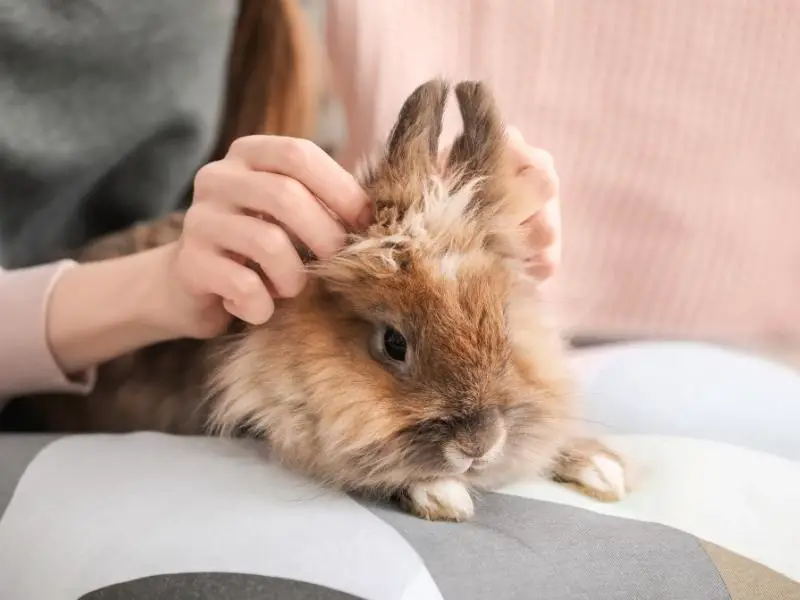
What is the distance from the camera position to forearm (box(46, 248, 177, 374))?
0.86 metres

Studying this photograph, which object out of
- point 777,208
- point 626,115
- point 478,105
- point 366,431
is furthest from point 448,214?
point 777,208

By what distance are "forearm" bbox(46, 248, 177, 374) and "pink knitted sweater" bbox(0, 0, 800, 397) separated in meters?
0.53

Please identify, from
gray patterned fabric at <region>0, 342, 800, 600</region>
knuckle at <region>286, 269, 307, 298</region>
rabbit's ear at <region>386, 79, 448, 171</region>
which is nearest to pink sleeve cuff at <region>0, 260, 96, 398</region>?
gray patterned fabric at <region>0, 342, 800, 600</region>

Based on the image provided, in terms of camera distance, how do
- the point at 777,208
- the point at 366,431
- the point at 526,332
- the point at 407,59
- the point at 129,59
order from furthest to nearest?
the point at 777,208 → the point at 407,59 → the point at 129,59 → the point at 526,332 → the point at 366,431

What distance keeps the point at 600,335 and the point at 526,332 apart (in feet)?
2.19

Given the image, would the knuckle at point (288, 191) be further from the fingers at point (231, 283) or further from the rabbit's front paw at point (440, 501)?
the rabbit's front paw at point (440, 501)

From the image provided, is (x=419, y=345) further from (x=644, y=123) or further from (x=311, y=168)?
(x=644, y=123)

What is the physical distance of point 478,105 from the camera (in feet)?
2.64

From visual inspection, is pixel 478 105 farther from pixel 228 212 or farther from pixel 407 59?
pixel 407 59

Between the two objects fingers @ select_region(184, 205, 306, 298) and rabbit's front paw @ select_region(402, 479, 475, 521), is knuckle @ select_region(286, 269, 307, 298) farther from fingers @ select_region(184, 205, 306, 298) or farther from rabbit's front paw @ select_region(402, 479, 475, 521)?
rabbit's front paw @ select_region(402, 479, 475, 521)

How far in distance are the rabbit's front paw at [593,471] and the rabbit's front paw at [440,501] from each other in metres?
0.15

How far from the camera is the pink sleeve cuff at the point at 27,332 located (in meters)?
0.90

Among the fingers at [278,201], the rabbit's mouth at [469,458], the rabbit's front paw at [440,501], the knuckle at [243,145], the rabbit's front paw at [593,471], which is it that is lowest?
the rabbit's front paw at [593,471]

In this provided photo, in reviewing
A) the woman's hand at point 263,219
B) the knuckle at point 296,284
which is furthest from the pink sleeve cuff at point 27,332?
the knuckle at point 296,284
